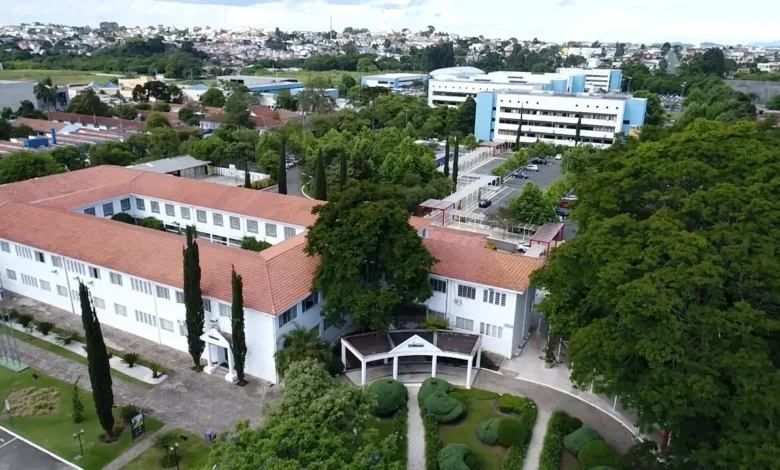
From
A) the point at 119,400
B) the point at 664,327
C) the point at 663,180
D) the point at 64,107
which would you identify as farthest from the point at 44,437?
the point at 64,107

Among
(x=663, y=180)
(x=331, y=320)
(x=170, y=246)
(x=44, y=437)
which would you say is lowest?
(x=44, y=437)

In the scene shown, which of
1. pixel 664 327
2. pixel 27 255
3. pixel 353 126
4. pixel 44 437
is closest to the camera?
pixel 664 327

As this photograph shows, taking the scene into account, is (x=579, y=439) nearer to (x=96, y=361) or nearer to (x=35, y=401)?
(x=96, y=361)

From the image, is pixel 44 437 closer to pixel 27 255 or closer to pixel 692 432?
pixel 27 255

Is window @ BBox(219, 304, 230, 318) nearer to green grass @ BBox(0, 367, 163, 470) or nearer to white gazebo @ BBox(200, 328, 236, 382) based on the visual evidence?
white gazebo @ BBox(200, 328, 236, 382)

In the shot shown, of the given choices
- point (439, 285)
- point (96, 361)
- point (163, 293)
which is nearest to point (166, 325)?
point (163, 293)

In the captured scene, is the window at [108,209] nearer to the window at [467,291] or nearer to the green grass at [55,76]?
the window at [467,291]
